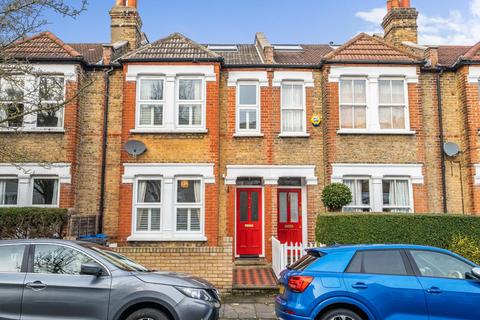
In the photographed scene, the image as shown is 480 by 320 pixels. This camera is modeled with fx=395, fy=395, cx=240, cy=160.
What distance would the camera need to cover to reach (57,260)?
5.62 meters

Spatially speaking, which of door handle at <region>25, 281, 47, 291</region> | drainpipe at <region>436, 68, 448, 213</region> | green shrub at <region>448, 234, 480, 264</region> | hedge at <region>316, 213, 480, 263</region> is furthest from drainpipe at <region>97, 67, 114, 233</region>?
drainpipe at <region>436, 68, 448, 213</region>

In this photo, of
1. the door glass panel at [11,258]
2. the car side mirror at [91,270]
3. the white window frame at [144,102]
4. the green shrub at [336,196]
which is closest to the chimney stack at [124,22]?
the white window frame at [144,102]

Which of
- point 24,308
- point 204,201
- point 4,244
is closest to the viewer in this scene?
point 24,308

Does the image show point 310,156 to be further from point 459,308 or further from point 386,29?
point 459,308

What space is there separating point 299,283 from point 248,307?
3013mm

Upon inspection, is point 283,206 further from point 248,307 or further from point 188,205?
point 248,307

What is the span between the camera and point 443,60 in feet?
46.8

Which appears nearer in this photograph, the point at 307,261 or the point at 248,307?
the point at 307,261

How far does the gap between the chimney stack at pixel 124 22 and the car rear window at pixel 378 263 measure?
39.9ft

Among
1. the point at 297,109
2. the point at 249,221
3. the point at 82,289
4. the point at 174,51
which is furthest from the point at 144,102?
the point at 82,289

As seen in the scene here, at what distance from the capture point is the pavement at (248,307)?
25.2ft

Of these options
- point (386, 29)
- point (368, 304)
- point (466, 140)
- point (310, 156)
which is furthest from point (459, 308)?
point (386, 29)

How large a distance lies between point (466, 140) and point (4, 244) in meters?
12.9

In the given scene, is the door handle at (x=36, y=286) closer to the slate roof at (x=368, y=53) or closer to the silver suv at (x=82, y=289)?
the silver suv at (x=82, y=289)
